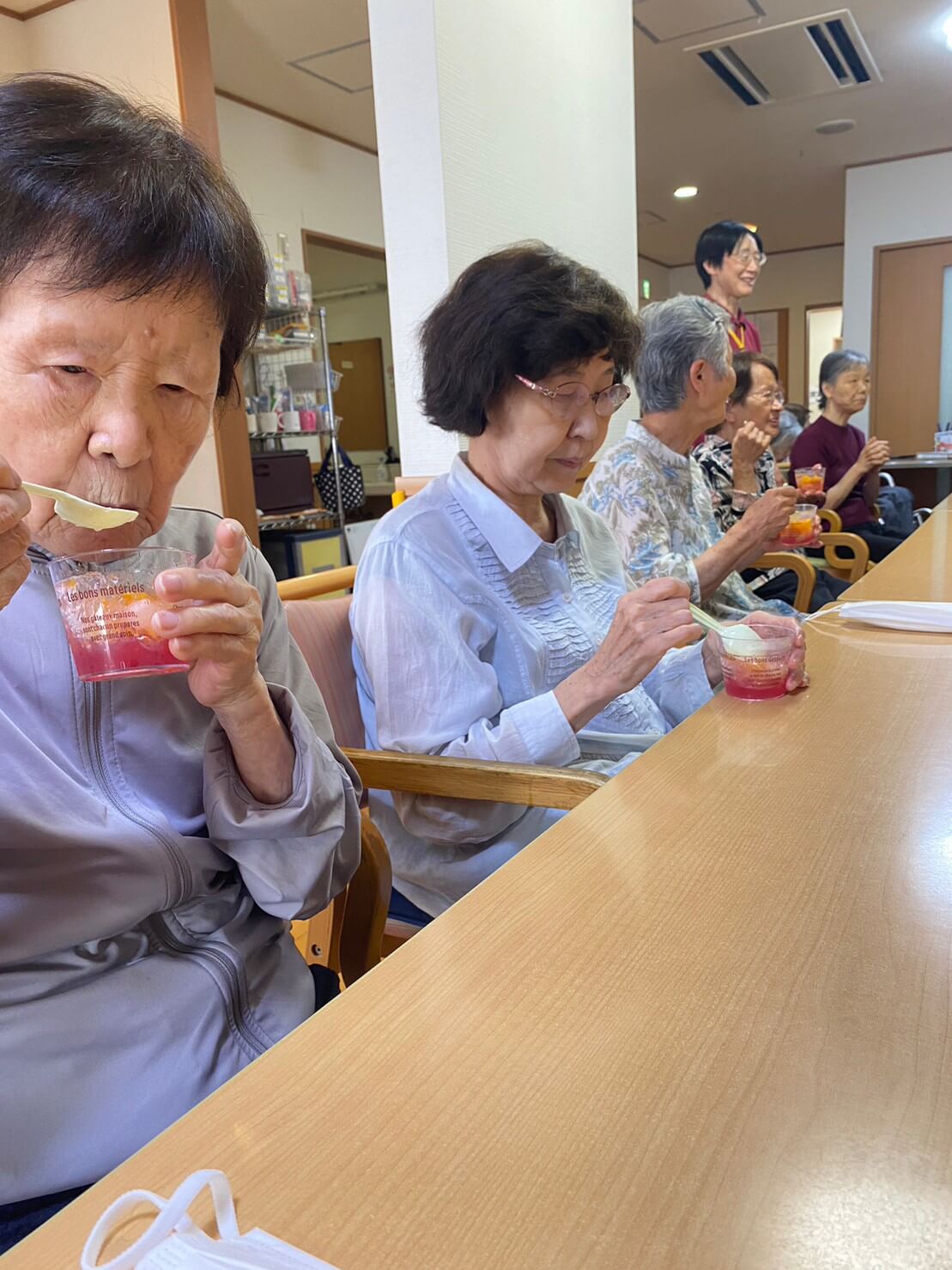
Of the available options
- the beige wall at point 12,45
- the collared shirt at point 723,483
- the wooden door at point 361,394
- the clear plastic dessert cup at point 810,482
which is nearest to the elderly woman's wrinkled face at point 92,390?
the collared shirt at point 723,483

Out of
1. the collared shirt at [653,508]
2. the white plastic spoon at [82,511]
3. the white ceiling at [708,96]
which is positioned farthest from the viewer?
the white ceiling at [708,96]

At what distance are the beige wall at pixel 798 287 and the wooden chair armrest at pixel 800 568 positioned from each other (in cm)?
911

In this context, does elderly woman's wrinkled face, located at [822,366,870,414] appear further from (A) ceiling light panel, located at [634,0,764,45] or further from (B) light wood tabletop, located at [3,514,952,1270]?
(B) light wood tabletop, located at [3,514,952,1270]

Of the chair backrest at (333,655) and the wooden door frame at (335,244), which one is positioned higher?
the wooden door frame at (335,244)

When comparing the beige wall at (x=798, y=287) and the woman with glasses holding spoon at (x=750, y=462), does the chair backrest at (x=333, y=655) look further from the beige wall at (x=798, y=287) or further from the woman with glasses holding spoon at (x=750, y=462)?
the beige wall at (x=798, y=287)

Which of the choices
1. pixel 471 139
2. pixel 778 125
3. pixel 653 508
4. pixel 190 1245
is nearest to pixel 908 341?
pixel 778 125

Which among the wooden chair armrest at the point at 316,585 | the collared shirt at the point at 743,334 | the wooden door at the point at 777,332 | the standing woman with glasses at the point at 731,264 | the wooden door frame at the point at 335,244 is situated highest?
the wooden door frame at the point at 335,244

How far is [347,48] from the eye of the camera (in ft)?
15.4

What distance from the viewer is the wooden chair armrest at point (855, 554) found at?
11.0 feet

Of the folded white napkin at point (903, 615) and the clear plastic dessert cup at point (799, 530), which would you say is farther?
the clear plastic dessert cup at point (799, 530)

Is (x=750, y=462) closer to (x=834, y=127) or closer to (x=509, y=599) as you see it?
(x=509, y=599)

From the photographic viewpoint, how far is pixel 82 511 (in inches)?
28.8

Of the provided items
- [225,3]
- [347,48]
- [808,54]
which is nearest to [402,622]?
[225,3]

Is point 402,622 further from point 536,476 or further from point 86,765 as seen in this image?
point 86,765
